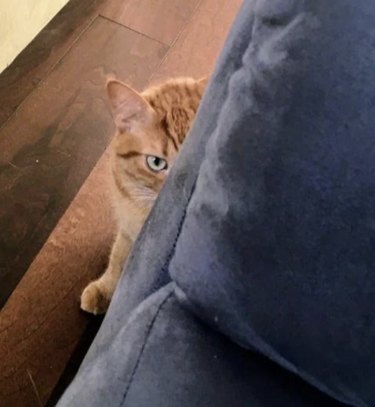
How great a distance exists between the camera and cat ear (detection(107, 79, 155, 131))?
99 centimetres

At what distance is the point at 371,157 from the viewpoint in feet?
1.76

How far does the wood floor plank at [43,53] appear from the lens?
1611mm

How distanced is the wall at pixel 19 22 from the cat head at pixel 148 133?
0.63 m

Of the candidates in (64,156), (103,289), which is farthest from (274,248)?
→ (64,156)

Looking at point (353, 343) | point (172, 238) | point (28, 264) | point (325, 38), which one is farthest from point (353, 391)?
point (28, 264)

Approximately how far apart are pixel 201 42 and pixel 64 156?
1.98ft

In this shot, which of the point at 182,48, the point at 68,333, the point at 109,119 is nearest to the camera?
the point at 68,333

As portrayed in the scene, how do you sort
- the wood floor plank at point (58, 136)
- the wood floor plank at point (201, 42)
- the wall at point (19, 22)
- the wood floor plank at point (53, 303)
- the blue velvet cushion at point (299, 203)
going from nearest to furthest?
1. the blue velvet cushion at point (299, 203)
2. the wood floor plank at point (53, 303)
3. the wood floor plank at point (58, 136)
4. the wall at point (19, 22)
5. the wood floor plank at point (201, 42)

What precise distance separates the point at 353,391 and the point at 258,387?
10 cm

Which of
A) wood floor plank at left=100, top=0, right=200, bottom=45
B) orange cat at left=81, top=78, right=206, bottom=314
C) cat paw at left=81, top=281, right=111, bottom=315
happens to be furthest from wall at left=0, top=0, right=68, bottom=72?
cat paw at left=81, top=281, right=111, bottom=315

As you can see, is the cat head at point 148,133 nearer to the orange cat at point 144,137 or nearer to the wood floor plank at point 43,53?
the orange cat at point 144,137

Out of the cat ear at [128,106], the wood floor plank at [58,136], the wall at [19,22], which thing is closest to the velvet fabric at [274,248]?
the cat ear at [128,106]

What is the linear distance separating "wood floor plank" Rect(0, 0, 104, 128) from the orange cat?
604 millimetres

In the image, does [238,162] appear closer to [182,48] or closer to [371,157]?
[371,157]
